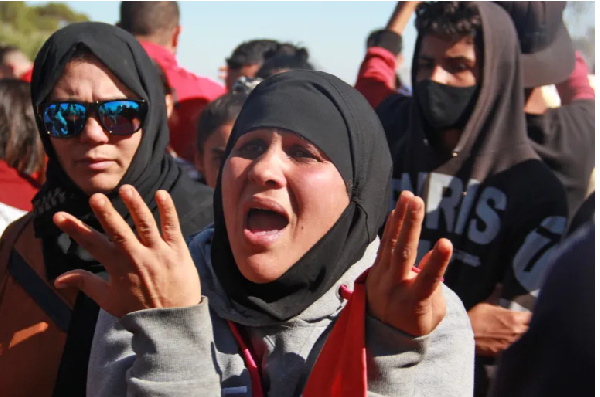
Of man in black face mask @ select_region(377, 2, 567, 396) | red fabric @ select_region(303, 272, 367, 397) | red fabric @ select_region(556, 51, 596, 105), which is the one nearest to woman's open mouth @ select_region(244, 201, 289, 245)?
red fabric @ select_region(303, 272, 367, 397)

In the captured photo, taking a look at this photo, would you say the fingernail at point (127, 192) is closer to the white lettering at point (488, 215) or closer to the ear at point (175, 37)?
the white lettering at point (488, 215)

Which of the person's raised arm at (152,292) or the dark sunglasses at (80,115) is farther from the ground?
the dark sunglasses at (80,115)

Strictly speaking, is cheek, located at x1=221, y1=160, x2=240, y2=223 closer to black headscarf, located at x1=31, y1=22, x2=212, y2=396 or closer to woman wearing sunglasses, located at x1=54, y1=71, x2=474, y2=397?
woman wearing sunglasses, located at x1=54, y1=71, x2=474, y2=397

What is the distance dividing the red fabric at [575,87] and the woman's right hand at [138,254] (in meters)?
2.97

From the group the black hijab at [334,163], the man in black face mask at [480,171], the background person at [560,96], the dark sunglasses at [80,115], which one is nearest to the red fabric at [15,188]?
the dark sunglasses at [80,115]

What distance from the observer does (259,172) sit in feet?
6.42

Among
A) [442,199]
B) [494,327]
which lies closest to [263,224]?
[494,327]

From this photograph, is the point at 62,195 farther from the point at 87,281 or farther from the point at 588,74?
the point at 588,74

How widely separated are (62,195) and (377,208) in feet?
Answer: 3.95

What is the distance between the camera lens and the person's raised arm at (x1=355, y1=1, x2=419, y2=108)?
4.19 m

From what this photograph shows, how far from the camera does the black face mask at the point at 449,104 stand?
3307 millimetres

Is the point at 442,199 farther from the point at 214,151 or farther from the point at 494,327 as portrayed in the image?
the point at 214,151

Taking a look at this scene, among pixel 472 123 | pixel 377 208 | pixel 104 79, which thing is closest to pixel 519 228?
pixel 472 123

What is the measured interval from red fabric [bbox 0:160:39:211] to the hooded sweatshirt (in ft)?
5.16
